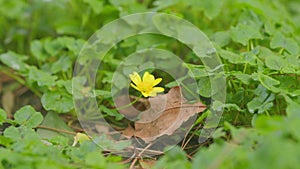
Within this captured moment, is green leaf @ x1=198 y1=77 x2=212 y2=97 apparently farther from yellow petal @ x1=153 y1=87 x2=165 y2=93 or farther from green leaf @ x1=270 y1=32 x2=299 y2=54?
green leaf @ x1=270 y1=32 x2=299 y2=54

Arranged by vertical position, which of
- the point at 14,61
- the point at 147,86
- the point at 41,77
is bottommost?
the point at 147,86

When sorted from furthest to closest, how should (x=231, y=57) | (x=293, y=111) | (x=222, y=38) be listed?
(x=222, y=38) → (x=231, y=57) → (x=293, y=111)

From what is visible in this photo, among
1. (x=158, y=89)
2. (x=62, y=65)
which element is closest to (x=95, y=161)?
(x=158, y=89)

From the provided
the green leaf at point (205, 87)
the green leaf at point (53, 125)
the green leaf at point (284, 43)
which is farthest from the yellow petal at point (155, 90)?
the green leaf at point (284, 43)

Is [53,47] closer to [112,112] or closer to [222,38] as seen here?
[112,112]

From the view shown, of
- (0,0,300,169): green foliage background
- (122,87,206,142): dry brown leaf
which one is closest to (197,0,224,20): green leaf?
(0,0,300,169): green foliage background

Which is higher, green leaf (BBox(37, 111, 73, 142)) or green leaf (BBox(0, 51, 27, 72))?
green leaf (BBox(0, 51, 27, 72))

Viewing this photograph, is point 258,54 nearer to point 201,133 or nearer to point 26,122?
point 201,133

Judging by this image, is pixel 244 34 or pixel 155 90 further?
pixel 244 34
